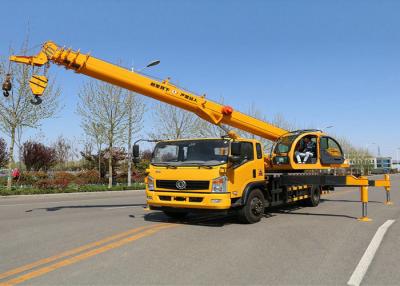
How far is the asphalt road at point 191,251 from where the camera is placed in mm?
5359

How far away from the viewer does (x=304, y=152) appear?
12.8m

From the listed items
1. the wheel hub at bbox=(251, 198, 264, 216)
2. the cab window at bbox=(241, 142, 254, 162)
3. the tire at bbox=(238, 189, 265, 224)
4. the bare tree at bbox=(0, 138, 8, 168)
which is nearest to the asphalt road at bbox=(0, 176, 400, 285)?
the tire at bbox=(238, 189, 265, 224)

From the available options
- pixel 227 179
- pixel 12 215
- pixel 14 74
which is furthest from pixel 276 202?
Answer: pixel 14 74

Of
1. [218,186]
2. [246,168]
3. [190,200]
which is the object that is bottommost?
[190,200]

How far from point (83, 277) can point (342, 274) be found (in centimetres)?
353

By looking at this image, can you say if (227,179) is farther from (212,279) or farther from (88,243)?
(212,279)

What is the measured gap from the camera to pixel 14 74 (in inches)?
891

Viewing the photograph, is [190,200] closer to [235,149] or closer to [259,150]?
[235,149]

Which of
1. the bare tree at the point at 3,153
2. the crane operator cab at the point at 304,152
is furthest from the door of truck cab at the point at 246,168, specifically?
the bare tree at the point at 3,153

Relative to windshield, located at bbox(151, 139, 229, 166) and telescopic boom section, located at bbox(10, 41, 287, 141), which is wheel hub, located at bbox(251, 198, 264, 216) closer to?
windshield, located at bbox(151, 139, 229, 166)

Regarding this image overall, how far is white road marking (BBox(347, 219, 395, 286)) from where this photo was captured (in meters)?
5.27

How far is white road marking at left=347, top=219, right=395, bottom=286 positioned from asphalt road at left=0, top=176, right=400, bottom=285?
8 centimetres

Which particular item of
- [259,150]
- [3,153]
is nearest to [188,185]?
[259,150]

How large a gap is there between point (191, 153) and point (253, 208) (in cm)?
211
